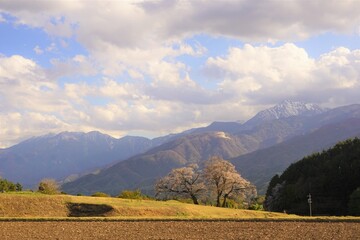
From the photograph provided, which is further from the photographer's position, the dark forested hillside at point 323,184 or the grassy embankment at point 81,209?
the dark forested hillside at point 323,184

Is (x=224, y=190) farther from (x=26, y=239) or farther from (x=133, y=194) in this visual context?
(x=26, y=239)

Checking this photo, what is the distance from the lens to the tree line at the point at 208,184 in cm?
11350

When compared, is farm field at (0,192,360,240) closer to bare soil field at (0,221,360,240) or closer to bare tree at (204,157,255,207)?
bare soil field at (0,221,360,240)

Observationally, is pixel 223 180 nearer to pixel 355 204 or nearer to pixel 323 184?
pixel 323 184

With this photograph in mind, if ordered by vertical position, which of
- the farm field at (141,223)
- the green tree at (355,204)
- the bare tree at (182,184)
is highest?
the bare tree at (182,184)

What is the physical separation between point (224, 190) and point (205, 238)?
8080cm

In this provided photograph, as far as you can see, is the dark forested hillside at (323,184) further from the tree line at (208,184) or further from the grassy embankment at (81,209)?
the grassy embankment at (81,209)

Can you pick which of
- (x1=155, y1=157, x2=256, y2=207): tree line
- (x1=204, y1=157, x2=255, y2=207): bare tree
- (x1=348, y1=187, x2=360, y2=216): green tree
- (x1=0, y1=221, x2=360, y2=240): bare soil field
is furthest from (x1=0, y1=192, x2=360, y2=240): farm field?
(x1=155, y1=157, x2=256, y2=207): tree line

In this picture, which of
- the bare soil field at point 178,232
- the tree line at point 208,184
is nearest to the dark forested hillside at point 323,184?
the tree line at point 208,184

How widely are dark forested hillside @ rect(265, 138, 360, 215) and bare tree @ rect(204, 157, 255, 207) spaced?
9859mm

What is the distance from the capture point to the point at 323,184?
109 m

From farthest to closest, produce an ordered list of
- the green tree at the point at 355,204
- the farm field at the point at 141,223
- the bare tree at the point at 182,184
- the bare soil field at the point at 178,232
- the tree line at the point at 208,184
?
the bare tree at the point at 182,184
the tree line at the point at 208,184
the green tree at the point at 355,204
the farm field at the point at 141,223
the bare soil field at the point at 178,232

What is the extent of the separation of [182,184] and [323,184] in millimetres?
36175

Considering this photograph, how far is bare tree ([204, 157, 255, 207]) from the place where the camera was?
113 m
